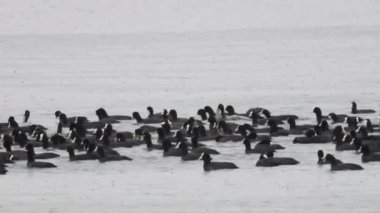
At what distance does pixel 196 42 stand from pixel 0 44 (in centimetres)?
929

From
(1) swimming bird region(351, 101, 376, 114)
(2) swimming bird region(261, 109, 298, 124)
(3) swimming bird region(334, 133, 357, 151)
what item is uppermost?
(1) swimming bird region(351, 101, 376, 114)

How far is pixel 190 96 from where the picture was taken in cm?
3688

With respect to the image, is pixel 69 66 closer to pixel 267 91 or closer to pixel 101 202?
pixel 267 91

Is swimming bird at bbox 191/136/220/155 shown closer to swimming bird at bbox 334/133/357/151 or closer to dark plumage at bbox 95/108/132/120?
swimming bird at bbox 334/133/357/151

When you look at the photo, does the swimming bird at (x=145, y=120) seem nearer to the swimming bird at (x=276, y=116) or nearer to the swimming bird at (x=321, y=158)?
the swimming bird at (x=276, y=116)

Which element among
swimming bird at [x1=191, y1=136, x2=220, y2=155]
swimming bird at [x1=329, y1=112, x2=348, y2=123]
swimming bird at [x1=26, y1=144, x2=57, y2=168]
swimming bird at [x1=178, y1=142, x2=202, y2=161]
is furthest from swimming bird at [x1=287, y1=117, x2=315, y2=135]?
swimming bird at [x1=26, y1=144, x2=57, y2=168]

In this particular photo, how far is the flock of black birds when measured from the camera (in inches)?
907

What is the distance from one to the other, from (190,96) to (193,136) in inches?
447

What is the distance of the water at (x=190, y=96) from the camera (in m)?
19.0

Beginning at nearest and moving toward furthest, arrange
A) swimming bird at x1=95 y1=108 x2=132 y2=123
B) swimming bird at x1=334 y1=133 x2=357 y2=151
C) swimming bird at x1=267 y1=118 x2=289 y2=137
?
swimming bird at x1=334 y1=133 x2=357 y2=151, swimming bird at x1=267 y1=118 x2=289 y2=137, swimming bird at x1=95 y1=108 x2=132 y2=123

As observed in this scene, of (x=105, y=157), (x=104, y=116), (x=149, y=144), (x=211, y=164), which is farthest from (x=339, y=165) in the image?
(x=104, y=116)

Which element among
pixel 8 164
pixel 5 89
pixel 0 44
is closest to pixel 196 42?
pixel 0 44

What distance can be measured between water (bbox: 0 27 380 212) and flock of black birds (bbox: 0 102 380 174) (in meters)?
0.29

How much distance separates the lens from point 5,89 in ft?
131
